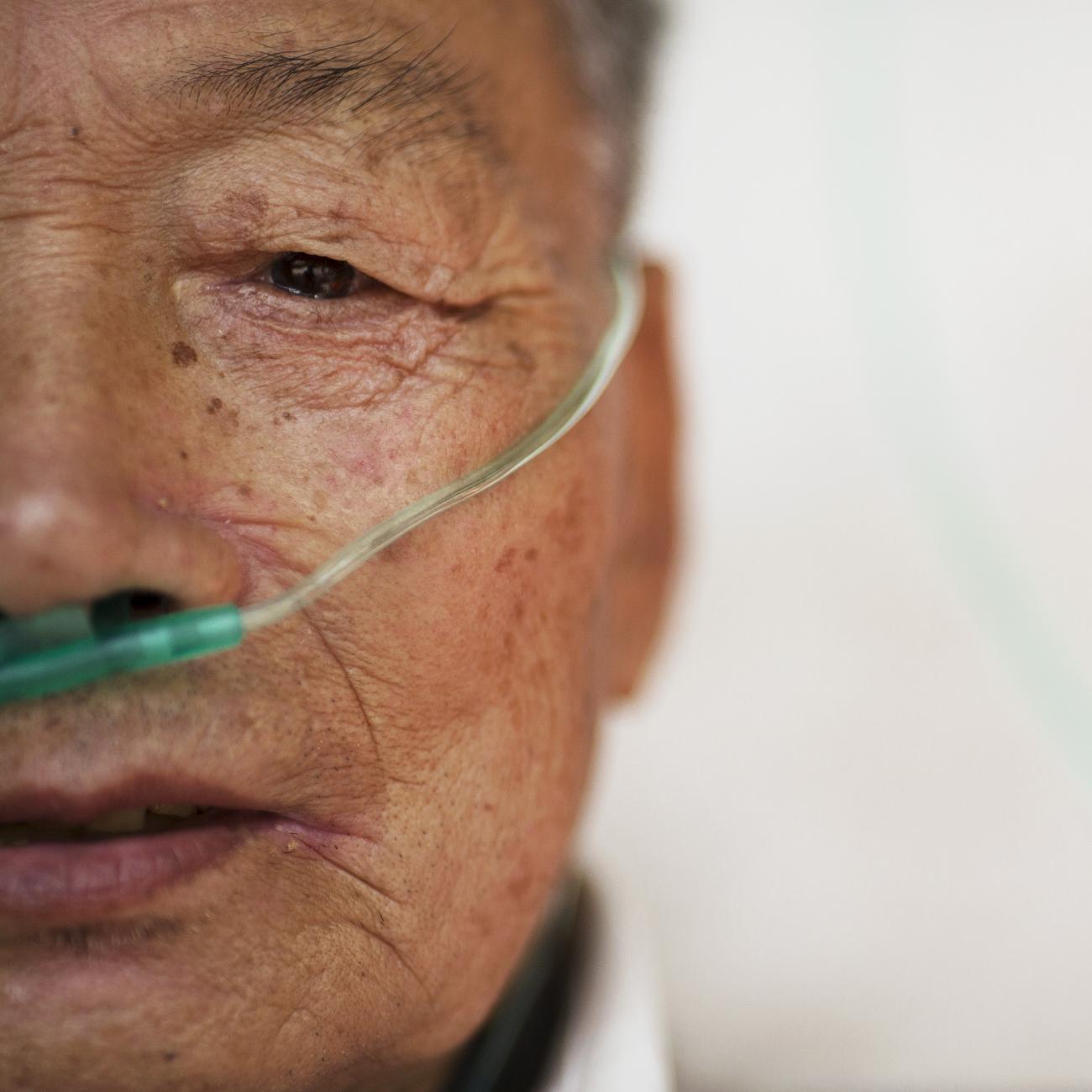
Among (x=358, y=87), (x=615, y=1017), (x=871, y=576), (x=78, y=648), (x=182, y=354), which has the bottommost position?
(x=615, y=1017)

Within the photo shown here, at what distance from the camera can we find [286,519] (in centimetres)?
96

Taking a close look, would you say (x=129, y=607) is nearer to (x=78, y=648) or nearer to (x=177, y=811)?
(x=78, y=648)

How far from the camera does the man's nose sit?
82 cm

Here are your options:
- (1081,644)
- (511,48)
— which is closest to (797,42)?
(511,48)

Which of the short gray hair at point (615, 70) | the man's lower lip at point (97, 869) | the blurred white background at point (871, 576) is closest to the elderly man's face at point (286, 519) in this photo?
the man's lower lip at point (97, 869)

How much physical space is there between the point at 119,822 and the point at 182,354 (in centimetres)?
37

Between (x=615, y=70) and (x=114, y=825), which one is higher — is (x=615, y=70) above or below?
above

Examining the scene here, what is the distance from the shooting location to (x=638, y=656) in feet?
4.92

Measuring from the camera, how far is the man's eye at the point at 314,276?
1.04 meters

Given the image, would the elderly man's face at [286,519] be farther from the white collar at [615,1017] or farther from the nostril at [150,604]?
the white collar at [615,1017]

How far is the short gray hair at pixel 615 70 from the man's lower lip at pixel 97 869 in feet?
2.75

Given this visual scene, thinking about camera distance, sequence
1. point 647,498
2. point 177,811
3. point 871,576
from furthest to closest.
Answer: point 871,576, point 647,498, point 177,811

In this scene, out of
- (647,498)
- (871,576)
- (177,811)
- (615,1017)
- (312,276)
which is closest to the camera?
(177,811)

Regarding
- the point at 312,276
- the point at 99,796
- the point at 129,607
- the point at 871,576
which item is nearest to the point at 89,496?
the point at 129,607
